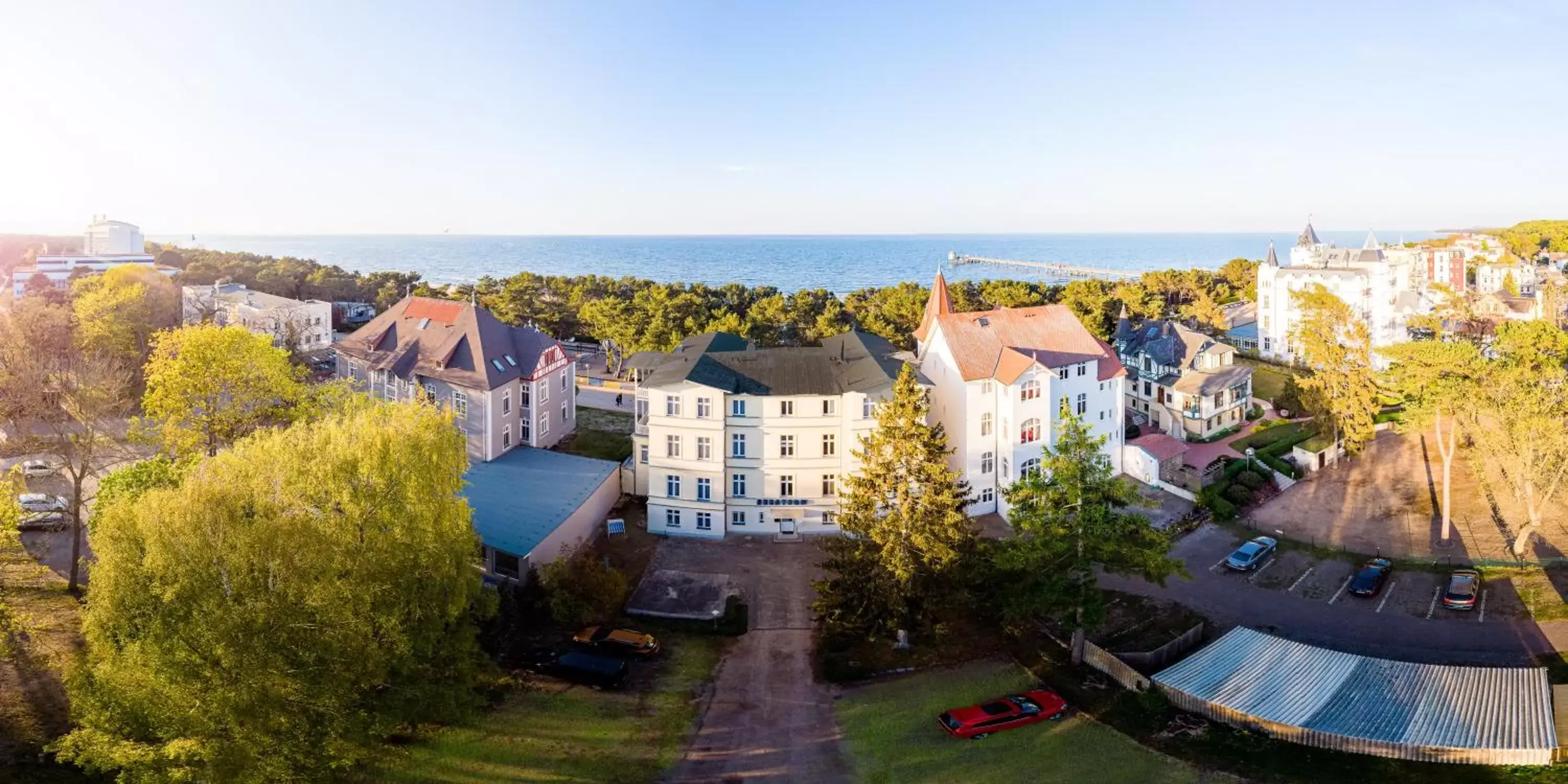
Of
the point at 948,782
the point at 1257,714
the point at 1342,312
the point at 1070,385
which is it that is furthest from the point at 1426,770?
the point at 1342,312

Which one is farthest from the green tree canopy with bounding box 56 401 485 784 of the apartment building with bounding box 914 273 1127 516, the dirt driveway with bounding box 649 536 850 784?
the apartment building with bounding box 914 273 1127 516

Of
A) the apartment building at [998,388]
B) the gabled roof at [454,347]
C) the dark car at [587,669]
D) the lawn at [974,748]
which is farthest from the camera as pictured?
the gabled roof at [454,347]

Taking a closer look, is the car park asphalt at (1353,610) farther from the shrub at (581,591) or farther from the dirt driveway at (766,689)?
the shrub at (581,591)

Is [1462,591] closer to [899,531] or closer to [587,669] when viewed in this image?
[899,531]

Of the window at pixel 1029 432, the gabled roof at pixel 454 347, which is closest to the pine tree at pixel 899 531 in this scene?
the window at pixel 1029 432

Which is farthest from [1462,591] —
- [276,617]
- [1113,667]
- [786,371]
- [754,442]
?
[276,617]

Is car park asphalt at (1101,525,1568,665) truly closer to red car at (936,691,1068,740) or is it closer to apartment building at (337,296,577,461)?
red car at (936,691,1068,740)
